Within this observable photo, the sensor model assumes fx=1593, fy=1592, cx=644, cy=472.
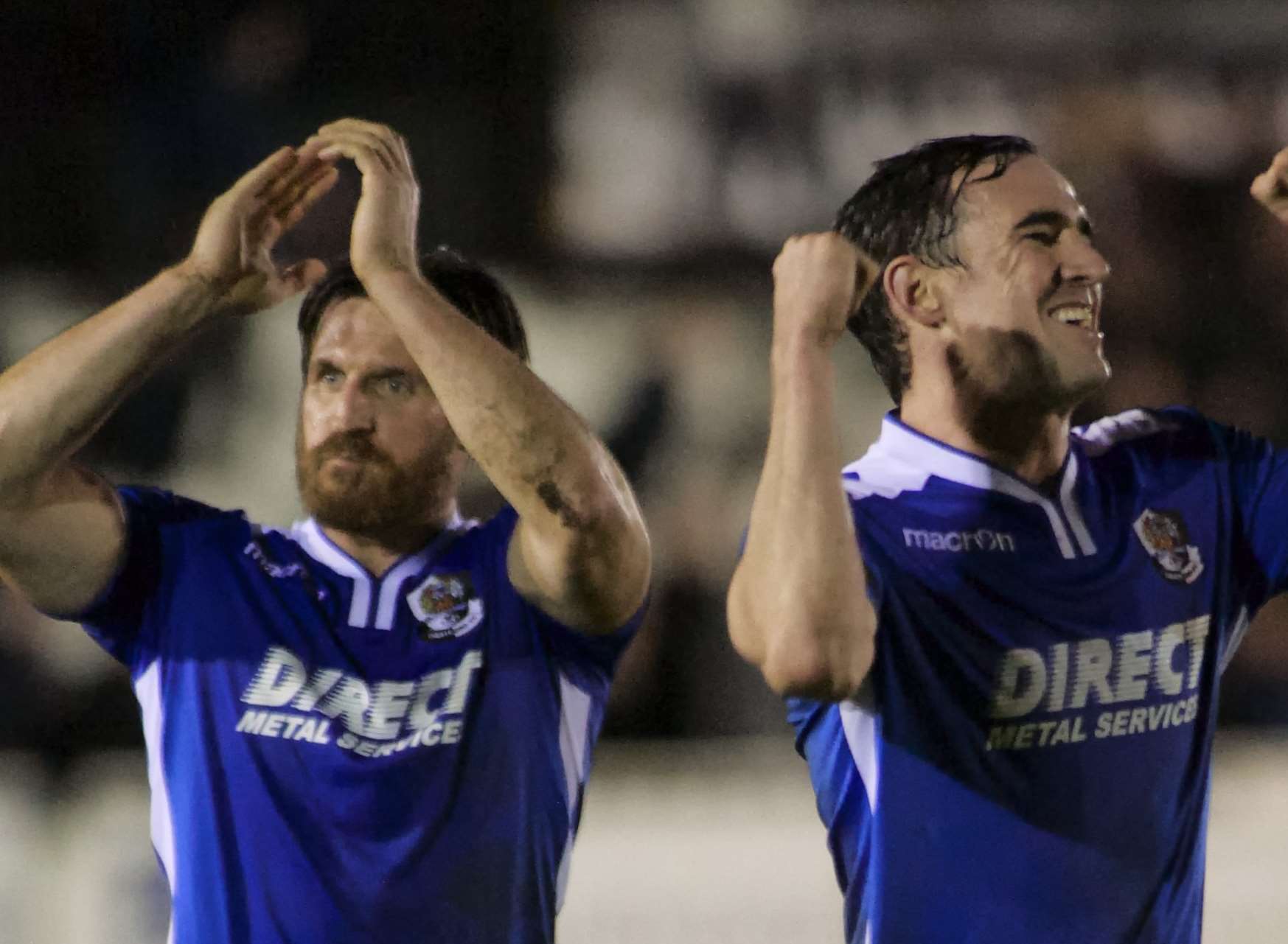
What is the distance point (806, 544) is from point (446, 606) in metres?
0.61

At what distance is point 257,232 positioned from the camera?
218 centimetres

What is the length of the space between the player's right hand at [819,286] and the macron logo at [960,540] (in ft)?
0.92

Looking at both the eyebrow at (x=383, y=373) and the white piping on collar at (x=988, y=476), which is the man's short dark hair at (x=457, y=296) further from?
the white piping on collar at (x=988, y=476)

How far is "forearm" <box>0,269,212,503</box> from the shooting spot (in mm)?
1965

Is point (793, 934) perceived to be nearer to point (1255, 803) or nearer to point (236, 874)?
point (1255, 803)

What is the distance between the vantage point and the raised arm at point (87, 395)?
77.5 inches

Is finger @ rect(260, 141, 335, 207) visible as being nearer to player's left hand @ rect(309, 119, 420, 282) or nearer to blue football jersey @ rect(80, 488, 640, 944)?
player's left hand @ rect(309, 119, 420, 282)

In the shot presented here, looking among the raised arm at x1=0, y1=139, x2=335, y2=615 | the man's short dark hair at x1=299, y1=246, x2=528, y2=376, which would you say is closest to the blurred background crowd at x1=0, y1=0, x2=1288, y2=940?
the man's short dark hair at x1=299, y1=246, x2=528, y2=376

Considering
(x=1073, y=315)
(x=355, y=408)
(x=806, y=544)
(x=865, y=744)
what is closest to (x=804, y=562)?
(x=806, y=544)

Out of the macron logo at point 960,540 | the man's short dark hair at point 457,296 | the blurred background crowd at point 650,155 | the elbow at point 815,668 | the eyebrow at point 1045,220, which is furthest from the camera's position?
the blurred background crowd at point 650,155

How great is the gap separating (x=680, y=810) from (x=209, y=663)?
5.01ft

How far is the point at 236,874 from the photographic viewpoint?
1.94m

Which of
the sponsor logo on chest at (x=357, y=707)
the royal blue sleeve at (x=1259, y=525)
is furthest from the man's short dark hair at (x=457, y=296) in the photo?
the royal blue sleeve at (x=1259, y=525)

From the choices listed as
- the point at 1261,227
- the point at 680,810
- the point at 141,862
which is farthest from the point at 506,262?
the point at 1261,227
